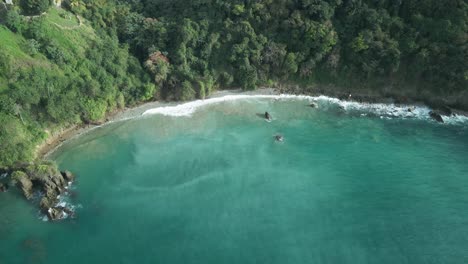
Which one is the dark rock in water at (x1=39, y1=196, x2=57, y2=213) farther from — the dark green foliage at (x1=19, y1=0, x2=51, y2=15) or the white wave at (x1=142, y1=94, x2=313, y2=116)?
the dark green foliage at (x1=19, y1=0, x2=51, y2=15)

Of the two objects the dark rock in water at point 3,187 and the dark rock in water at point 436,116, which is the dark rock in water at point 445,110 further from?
the dark rock in water at point 3,187

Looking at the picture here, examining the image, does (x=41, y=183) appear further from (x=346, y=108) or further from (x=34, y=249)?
(x=346, y=108)

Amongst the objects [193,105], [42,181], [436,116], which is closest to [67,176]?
[42,181]

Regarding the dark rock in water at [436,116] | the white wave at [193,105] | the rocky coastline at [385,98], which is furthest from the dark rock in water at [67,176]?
the dark rock in water at [436,116]

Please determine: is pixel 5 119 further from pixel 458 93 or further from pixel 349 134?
pixel 458 93

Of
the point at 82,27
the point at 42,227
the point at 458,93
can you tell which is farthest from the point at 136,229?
the point at 458,93

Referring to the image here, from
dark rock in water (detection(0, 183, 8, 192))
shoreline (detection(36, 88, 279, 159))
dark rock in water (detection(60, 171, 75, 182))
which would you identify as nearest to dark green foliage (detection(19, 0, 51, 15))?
shoreline (detection(36, 88, 279, 159))
